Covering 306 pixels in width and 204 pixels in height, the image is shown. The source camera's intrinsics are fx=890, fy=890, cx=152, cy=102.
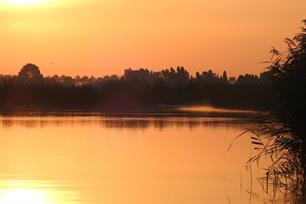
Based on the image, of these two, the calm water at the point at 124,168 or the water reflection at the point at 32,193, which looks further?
the calm water at the point at 124,168

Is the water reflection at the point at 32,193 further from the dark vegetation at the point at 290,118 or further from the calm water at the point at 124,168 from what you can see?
the dark vegetation at the point at 290,118

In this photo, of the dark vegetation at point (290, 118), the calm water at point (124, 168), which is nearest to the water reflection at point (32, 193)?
the calm water at point (124, 168)

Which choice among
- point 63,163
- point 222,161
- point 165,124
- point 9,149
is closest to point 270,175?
point 222,161

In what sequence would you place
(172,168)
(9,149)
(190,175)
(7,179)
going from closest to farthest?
(7,179)
(190,175)
(172,168)
(9,149)

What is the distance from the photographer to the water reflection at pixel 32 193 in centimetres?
1111

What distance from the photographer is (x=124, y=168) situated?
15.1 meters

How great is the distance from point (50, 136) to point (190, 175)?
8.80 meters

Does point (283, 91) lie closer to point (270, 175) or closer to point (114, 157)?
point (270, 175)

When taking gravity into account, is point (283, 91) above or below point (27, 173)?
above

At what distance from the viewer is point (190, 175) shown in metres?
14.1

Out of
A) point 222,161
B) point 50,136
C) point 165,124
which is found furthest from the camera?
point 165,124

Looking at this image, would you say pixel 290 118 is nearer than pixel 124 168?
Yes

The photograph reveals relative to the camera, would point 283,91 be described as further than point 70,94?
No

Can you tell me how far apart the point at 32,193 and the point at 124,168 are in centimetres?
347
